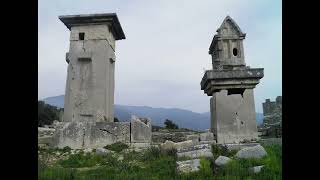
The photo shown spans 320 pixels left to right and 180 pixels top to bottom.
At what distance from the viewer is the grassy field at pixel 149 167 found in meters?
6.34

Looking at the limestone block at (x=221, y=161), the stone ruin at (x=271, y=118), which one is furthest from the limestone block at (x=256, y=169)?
the stone ruin at (x=271, y=118)

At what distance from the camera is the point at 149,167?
24.9ft

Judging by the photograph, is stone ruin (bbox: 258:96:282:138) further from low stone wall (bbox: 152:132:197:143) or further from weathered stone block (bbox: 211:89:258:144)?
weathered stone block (bbox: 211:89:258:144)

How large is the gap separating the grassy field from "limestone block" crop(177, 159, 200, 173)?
0.32 ft

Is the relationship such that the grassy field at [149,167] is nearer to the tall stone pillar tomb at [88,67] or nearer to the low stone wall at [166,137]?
the tall stone pillar tomb at [88,67]

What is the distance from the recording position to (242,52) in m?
12.2

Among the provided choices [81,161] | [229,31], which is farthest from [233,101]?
[81,161]

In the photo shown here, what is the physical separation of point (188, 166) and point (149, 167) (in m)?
1.14

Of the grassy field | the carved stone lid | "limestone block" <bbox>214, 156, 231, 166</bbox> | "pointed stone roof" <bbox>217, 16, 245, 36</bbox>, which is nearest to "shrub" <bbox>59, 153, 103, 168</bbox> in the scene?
the grassy field

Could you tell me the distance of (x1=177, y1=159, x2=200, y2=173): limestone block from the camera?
668 centimetres

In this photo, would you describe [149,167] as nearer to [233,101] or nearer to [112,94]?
[233,101]
